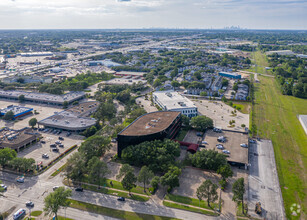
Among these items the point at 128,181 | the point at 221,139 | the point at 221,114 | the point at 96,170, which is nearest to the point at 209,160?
the point at 221,139

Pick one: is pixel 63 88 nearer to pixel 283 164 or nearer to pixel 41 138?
pixel 41 138

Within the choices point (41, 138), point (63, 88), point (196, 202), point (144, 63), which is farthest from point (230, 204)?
point (144, 63)

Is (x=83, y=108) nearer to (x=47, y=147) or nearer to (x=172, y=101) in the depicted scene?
(x=47, y=147)

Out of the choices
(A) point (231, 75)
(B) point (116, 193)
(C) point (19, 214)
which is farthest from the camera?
(A) point (231, 75)

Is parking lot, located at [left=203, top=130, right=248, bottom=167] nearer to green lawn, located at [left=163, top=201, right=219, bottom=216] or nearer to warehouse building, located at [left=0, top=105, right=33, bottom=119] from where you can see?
green lawn, located at [left=163, top=201, right=219, bottom=216]

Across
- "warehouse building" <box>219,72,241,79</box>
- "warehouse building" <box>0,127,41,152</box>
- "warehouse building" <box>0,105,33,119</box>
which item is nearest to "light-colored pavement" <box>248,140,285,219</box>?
"warehouse building" <box>0,127,41,152</box>

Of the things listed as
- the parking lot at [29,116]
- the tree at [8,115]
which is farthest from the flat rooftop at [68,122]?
the tree at [8,115]
